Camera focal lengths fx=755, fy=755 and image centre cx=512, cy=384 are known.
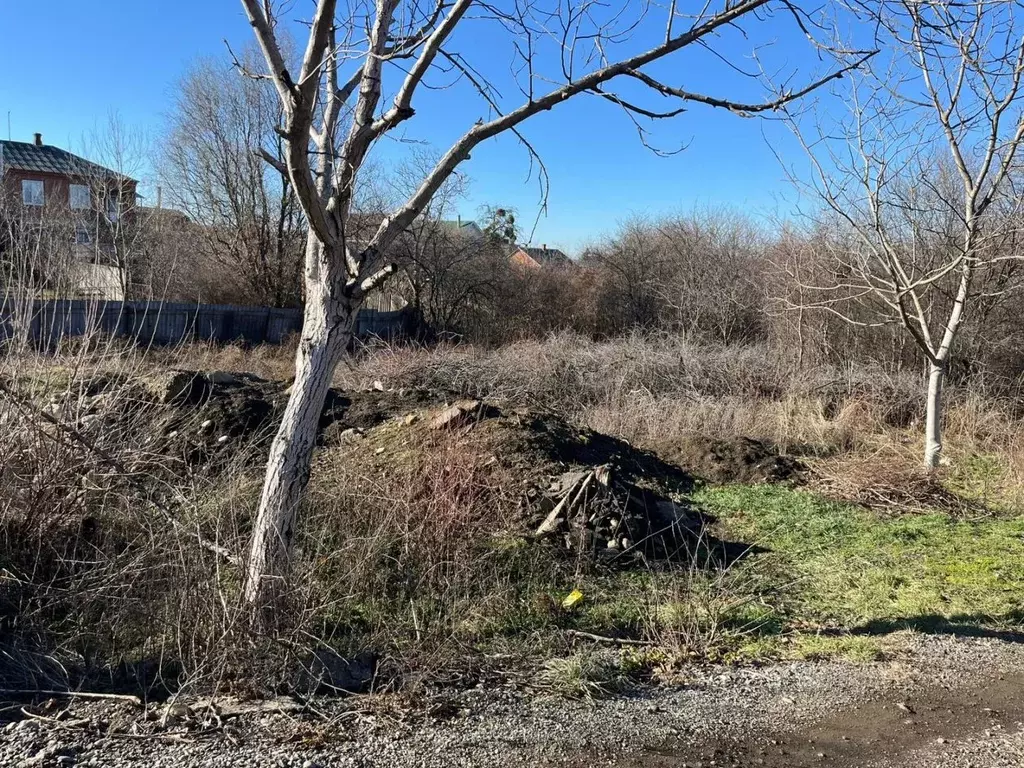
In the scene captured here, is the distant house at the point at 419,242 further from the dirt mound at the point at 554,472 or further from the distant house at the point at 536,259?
the dirt mound at the point at 554,472

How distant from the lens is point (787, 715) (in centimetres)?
363

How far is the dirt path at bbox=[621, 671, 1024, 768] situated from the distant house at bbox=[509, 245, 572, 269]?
2251cm

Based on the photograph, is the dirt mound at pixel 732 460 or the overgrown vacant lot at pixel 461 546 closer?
the overgrown vacant lot at pixel 461 546

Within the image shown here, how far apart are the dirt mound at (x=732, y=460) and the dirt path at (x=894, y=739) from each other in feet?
Answer: 17.5

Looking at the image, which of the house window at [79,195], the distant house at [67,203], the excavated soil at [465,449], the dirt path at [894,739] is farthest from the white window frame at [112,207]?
the dirt path at [894,739]

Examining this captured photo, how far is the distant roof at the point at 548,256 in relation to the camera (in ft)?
91.6

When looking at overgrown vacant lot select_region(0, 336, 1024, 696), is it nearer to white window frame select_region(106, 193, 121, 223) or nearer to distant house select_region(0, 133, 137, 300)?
distant house select_region(0, 133, 137, 300)

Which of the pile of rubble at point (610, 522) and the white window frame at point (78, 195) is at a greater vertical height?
the white window frame at point (78, 195)

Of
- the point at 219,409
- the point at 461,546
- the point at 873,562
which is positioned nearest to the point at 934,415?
the point at 873,562

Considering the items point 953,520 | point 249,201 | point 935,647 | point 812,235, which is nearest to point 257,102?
point 249,201

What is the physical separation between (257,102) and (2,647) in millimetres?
22713

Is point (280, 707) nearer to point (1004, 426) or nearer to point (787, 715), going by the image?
point (787, 715)

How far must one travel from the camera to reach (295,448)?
3986mm

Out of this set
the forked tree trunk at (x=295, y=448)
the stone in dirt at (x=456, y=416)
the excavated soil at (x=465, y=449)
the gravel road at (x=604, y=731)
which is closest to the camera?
the gravel road at (x=604, y=731)
